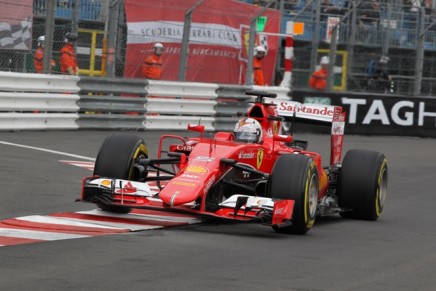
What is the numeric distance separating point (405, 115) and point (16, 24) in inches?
421

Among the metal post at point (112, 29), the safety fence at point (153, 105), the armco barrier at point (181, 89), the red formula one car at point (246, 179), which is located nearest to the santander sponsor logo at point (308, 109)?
the red formula one car at point (246, 179)

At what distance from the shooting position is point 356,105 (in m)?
24.7

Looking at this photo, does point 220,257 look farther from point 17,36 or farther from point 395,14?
point 395,14

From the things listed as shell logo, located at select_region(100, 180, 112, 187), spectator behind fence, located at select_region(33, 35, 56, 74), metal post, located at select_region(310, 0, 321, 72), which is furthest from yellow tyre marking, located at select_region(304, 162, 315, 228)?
metal post, located at select_region(310, 0, 321, 72)

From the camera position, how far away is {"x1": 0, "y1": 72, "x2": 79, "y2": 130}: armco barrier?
1778 centimetres

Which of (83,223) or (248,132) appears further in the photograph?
(248,132)

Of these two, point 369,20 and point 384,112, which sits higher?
point 369,20

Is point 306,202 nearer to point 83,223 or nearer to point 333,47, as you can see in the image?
point 83,223

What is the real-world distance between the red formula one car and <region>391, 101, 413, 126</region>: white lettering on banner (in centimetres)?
1357

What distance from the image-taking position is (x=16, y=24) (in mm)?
17672

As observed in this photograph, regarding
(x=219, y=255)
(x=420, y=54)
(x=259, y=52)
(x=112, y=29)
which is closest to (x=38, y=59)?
(x=112, y=29)

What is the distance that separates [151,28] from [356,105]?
6.08 m

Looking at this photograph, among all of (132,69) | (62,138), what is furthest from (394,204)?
(132,69)

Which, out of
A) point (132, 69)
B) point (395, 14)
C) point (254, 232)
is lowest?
point (254, 232)
